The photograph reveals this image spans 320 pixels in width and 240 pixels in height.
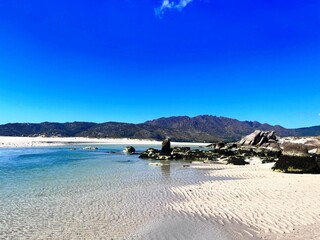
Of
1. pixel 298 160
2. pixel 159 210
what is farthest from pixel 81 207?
pixel 298 160

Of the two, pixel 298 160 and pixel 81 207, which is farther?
pixel 298 160

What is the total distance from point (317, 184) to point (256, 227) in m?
11.2

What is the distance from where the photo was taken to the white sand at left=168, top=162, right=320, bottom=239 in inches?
404

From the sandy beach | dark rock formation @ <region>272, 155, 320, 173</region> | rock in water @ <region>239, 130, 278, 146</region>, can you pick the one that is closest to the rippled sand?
the sandy beach

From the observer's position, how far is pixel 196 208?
1368 cm

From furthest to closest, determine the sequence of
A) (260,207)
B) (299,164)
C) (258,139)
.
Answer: (258,139), (299,164), (260,207)

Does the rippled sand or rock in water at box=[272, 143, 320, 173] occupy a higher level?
rock in water at box=[272, 143, 320, 173]

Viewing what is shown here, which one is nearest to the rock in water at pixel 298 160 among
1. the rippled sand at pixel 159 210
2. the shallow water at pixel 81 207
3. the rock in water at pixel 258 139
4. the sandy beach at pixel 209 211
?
the rippled sand at pixel 159 210

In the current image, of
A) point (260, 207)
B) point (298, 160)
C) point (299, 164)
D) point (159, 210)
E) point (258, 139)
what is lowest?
point (159, 210)

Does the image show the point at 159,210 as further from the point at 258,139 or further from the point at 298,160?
the point at 258,139

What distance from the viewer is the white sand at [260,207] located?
10268 mm

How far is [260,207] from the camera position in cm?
1328

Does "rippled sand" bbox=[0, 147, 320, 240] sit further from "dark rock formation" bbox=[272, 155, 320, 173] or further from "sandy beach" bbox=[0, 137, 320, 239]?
"dark rock formation" bbox=[272, 155, 320, 173]

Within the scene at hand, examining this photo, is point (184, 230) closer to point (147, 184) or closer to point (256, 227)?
point (256, 227)
